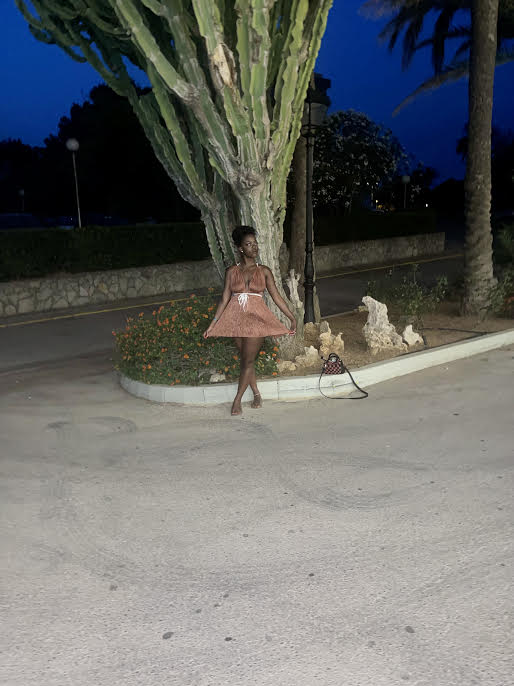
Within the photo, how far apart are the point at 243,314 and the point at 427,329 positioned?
4.40m

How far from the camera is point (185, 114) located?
30.1 ft

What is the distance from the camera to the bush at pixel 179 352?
320 inches

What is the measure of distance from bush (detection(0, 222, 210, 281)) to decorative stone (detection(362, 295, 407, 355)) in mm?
9097

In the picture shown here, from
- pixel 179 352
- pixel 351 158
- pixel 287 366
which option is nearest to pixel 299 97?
pixel 287 366

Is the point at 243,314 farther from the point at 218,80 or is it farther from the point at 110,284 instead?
the point at 110,284

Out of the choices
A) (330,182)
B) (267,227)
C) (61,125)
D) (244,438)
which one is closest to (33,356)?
(267,227)

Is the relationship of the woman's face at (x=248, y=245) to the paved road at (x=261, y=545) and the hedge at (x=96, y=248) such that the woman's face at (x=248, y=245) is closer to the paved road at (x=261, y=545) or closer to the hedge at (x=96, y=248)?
the paved road at (x=261, y=545)

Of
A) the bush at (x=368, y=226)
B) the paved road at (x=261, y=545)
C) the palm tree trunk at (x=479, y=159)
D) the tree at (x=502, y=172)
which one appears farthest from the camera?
the tree at (x=502, y=172)

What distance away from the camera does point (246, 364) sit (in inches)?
Answer: 290

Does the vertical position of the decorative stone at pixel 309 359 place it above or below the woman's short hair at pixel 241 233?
below

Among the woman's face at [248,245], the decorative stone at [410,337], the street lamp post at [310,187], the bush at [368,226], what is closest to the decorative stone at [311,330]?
the street lamp post at [310,187]

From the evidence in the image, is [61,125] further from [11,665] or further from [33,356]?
[11,665]

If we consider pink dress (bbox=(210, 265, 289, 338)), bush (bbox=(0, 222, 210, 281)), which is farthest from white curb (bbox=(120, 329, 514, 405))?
bush (bbox=(0, 222, 210, 281))

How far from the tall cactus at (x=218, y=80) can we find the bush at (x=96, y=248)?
639 centimetres
